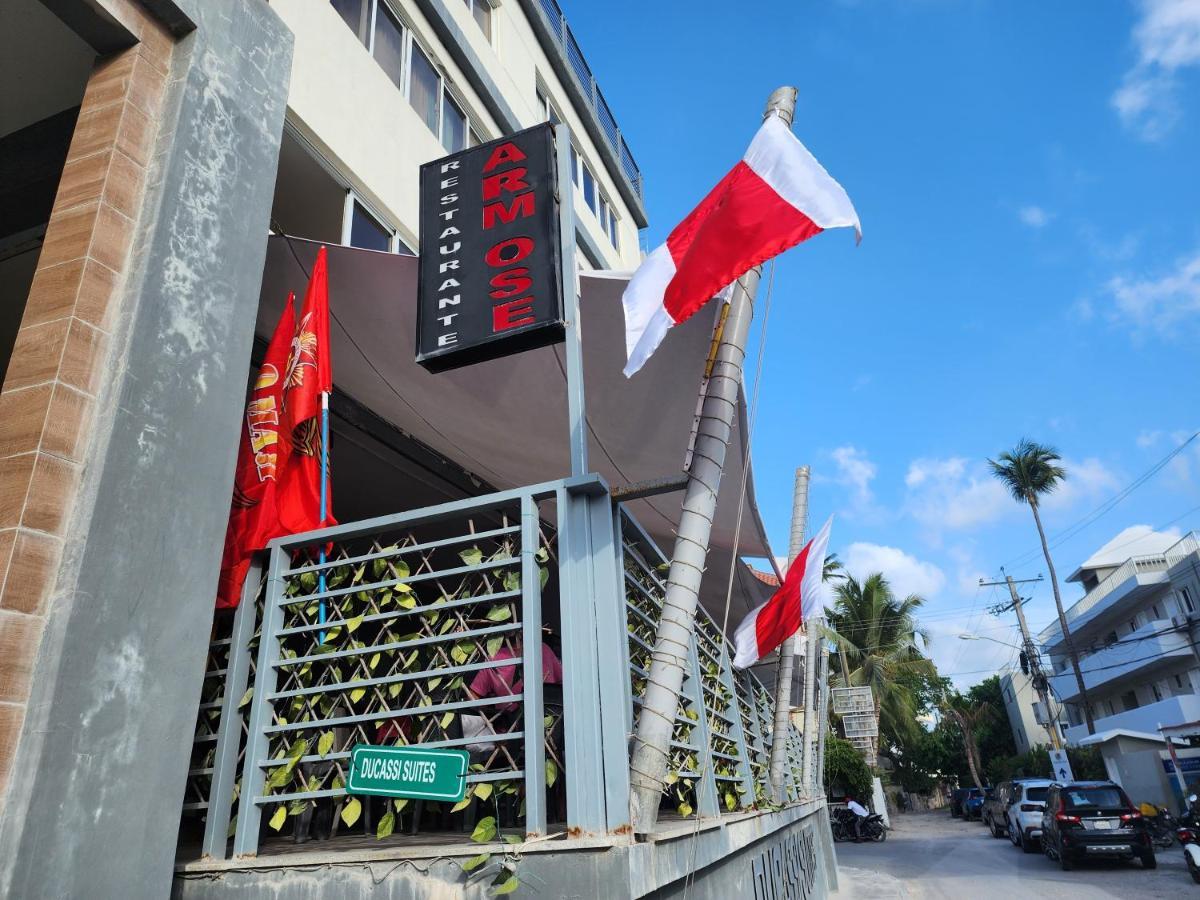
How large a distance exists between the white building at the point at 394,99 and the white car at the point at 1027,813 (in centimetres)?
1670

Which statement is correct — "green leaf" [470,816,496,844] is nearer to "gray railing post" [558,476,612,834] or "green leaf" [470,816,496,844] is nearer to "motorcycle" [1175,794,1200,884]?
"gray railing post" [558,476,612,834]

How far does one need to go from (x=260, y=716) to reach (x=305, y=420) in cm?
158

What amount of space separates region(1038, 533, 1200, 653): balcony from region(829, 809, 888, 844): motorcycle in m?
14.9

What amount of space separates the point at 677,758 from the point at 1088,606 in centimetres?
3972

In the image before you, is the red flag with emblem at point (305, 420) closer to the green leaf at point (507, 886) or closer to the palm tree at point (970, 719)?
the green leaf at point (507, 886)

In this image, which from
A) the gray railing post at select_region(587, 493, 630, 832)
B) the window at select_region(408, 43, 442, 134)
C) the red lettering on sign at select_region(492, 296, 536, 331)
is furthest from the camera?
the window at select_region(408, 43, 442, 134)

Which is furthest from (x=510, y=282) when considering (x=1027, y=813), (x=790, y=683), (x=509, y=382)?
(x=1027, y=813)

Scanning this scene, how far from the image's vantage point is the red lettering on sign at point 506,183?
4845 mm

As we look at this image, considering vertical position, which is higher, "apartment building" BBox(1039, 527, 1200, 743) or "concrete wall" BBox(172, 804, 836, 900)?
"apartment building" BBox(1039, 527, 1200, 743)

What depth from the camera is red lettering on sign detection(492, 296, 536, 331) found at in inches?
172

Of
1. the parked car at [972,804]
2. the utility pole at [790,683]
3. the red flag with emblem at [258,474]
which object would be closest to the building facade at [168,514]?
the red flag with emblem at [258,474]

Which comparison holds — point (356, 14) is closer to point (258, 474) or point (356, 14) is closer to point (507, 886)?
point (258, 474)

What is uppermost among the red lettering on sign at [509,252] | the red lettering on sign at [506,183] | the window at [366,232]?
the window at [366,232]

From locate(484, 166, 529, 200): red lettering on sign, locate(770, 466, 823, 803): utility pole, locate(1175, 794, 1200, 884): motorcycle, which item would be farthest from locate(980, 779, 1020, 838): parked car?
locate(484, 166, 529, 200): red lettering on sign
